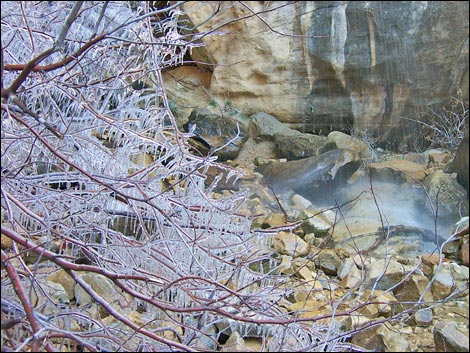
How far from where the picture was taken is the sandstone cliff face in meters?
2.57

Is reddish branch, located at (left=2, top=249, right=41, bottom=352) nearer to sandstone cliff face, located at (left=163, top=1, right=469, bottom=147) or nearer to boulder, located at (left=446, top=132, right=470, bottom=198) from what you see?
boulder, located at (left=446, top=132, right=470, bottom=198)

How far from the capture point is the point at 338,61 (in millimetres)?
3193

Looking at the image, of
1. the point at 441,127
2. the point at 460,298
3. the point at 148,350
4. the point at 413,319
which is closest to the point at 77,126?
the point at 148,350

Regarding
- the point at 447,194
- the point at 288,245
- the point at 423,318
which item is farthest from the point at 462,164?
the point at 288,245

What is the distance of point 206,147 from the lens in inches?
90.6

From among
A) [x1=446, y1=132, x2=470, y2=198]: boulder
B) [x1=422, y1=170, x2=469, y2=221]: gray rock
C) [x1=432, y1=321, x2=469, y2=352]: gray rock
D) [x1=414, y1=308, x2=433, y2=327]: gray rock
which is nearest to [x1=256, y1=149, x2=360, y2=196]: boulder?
[x1=422, y1=170, x2=469, y2=221]: gray rock

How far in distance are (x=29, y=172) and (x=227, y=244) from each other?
2.33ft

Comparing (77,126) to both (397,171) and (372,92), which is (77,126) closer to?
(397,171)

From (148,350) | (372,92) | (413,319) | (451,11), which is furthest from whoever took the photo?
(372,92)

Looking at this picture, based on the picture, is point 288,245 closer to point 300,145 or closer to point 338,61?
point 300,145

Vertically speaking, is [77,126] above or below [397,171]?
above

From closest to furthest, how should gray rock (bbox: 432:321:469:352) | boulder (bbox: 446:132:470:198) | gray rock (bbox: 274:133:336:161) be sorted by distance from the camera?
gray rock (bbox: 432:321:469:352), boulder (bbox: 446:132:470:198), gray rock (bbox: 274:133:336:161)

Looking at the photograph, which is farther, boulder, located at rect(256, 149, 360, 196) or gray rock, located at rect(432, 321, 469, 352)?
boulder, located at rect(256, 149, 360, 196)

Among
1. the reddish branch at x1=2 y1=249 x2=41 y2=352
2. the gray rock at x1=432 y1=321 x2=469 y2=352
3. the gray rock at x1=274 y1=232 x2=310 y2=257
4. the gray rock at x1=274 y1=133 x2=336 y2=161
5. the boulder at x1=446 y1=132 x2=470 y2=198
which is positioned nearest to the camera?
the reddish branch at x1=2 y1=249 x2=41 y2=352
